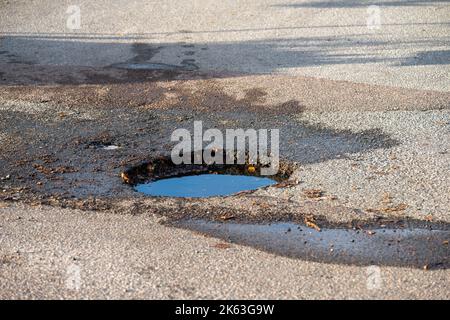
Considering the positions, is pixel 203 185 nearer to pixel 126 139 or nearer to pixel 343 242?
pixel 126 139

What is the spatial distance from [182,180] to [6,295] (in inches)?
123

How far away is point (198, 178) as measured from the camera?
8719mm

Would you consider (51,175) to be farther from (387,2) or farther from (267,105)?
(387,2)

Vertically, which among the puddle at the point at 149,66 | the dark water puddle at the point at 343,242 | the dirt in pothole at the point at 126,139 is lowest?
the dark water puddle at the point at 343,242

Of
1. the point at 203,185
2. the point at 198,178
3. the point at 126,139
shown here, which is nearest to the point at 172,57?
the point at 126,139

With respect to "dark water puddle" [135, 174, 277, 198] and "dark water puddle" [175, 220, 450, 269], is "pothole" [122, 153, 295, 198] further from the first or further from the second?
"dark water puddle" [175, 220, 450, 269]

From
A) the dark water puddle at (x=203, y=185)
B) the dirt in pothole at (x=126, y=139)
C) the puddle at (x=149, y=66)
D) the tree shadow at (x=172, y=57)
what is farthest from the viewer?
the puddle at (x=149, y=66)

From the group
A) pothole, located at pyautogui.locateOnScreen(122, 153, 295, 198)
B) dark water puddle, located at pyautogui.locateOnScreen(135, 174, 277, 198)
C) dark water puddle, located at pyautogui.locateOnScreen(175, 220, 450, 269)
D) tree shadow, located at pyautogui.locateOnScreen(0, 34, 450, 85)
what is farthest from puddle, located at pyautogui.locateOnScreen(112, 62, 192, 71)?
dark water puddle, located at pyautogui.locateOnScreen(175, 220, 450, 269)

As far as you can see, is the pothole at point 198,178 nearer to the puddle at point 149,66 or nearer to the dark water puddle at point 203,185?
the dark water puddle at point 203,185

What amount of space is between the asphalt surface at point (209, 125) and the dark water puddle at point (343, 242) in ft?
0.54

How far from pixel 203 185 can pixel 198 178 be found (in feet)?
0.79

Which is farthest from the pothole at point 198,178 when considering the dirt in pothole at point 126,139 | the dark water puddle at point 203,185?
the dirt in pothole at point 126,139

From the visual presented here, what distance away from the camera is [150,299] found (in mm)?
5875

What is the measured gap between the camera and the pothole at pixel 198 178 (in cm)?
834
